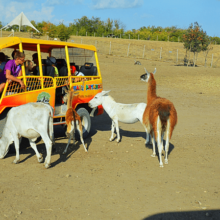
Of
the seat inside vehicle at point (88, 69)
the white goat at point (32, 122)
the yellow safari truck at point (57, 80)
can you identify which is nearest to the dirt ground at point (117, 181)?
the white goat at point (32, 122)

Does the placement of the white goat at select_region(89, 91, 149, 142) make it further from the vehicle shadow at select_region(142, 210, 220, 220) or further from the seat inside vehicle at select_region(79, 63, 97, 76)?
the vehicle shadow at select_region(142, 210, 220, 220)

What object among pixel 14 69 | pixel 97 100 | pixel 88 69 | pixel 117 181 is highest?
pixel 14 69

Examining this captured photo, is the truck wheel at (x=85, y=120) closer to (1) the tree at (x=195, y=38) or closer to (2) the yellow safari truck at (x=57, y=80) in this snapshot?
(2) the yellow safari truck at (x=57, y=80)

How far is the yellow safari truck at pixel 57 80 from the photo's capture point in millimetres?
6461

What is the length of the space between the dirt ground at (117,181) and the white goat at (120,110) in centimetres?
72

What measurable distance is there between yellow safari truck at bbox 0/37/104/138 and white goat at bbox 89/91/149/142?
0.44 metres

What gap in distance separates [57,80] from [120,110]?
1997 millimetres

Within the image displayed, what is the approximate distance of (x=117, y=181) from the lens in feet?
18.1

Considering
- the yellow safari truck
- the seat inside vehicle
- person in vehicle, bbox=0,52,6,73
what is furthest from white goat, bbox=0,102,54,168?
the seat inside vehicle

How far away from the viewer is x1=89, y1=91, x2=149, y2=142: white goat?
8.01 metres

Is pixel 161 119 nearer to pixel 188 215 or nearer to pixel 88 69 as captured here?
pixel 188 215

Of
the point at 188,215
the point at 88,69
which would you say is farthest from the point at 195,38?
the point at 188,215

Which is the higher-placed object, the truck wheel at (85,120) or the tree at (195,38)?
the tree at (195,38)

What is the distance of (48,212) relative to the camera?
14.0 feet
